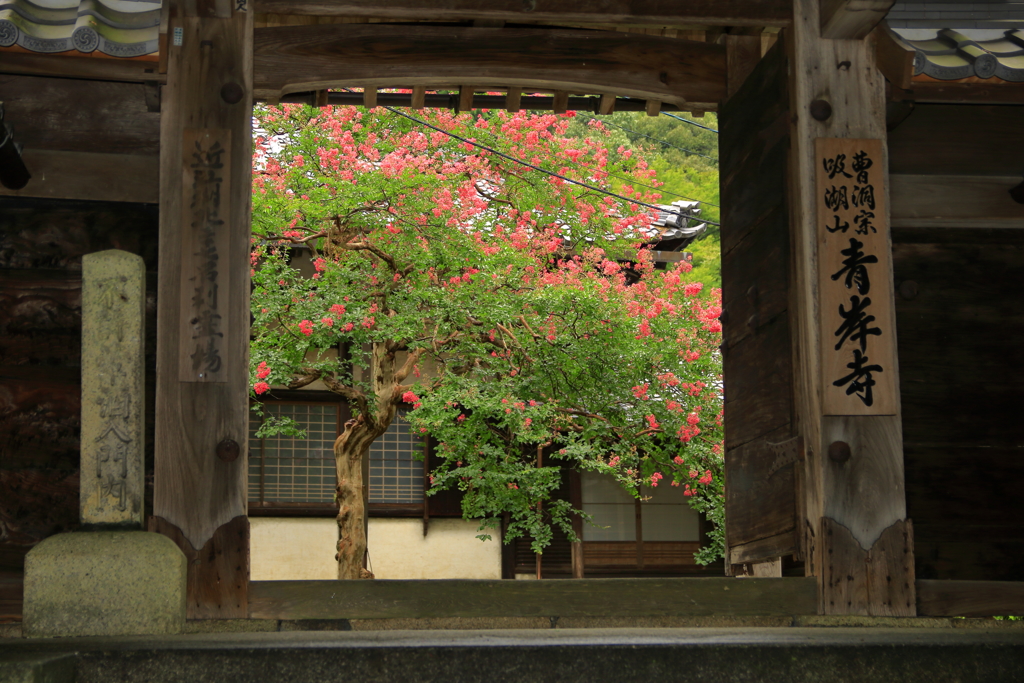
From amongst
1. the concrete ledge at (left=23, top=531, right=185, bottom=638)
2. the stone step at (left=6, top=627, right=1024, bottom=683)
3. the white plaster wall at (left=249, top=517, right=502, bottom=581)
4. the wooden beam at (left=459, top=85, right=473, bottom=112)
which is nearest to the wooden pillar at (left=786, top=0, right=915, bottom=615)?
the stone step at (left=6, top=627, right=1024, bottom=683)

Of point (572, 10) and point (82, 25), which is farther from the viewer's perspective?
point (572, 10)

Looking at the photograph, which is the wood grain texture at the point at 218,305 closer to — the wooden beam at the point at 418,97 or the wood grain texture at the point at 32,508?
the wood grain texture at the point at 32,508

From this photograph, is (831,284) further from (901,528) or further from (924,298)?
(901,528)

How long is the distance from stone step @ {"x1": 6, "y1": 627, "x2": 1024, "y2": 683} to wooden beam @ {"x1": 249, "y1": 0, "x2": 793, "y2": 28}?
315 centimetres

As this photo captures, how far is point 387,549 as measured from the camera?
14.7 metres

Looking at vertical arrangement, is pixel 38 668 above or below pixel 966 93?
below

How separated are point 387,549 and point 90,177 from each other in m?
10.8

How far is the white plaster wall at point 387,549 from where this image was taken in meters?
14.5

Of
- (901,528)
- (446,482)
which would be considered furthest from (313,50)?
(446,482)

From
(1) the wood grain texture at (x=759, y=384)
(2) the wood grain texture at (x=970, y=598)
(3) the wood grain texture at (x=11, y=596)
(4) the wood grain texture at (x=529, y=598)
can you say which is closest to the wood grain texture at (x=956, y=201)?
(1) the wood grain texture at (x=759, y=384)

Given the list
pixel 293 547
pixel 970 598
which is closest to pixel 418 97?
pixel 970 598

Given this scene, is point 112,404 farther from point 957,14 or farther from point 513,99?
point 957,14

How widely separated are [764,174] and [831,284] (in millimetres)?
1023

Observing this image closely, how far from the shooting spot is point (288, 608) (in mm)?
4270
